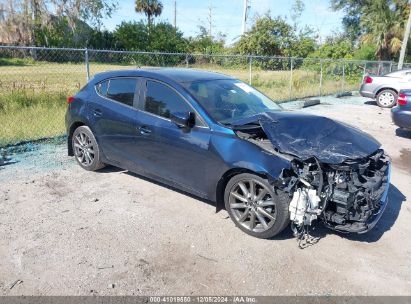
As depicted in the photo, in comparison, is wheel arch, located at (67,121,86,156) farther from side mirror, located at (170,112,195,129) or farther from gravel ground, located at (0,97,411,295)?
side mirror, located at (170,112,195,129)

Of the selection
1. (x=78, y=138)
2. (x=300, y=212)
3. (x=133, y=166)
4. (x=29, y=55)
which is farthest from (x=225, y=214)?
(x=29, y=55)

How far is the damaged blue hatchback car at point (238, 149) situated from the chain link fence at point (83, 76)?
3.15 meters

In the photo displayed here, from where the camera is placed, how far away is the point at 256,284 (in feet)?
10.0

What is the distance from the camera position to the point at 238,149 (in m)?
3.70

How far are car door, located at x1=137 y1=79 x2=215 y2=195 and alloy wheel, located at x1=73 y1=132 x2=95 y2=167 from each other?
116cm

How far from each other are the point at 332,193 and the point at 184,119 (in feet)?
5.73

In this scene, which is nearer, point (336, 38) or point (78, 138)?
point (78, 138)

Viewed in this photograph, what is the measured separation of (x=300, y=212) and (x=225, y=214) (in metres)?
1.14

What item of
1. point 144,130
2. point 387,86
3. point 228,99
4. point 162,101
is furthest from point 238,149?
point 387,86

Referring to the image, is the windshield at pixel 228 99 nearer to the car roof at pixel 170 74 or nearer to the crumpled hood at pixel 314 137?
the car roof at pixel 170 74

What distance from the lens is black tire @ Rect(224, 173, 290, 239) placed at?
3.51m

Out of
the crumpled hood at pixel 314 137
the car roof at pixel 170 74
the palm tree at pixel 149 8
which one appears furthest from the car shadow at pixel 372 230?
the palm tree at pixel 149 8

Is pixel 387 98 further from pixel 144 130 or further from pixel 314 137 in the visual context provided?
pixel 144 130

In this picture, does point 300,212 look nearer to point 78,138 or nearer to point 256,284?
point 256,284
